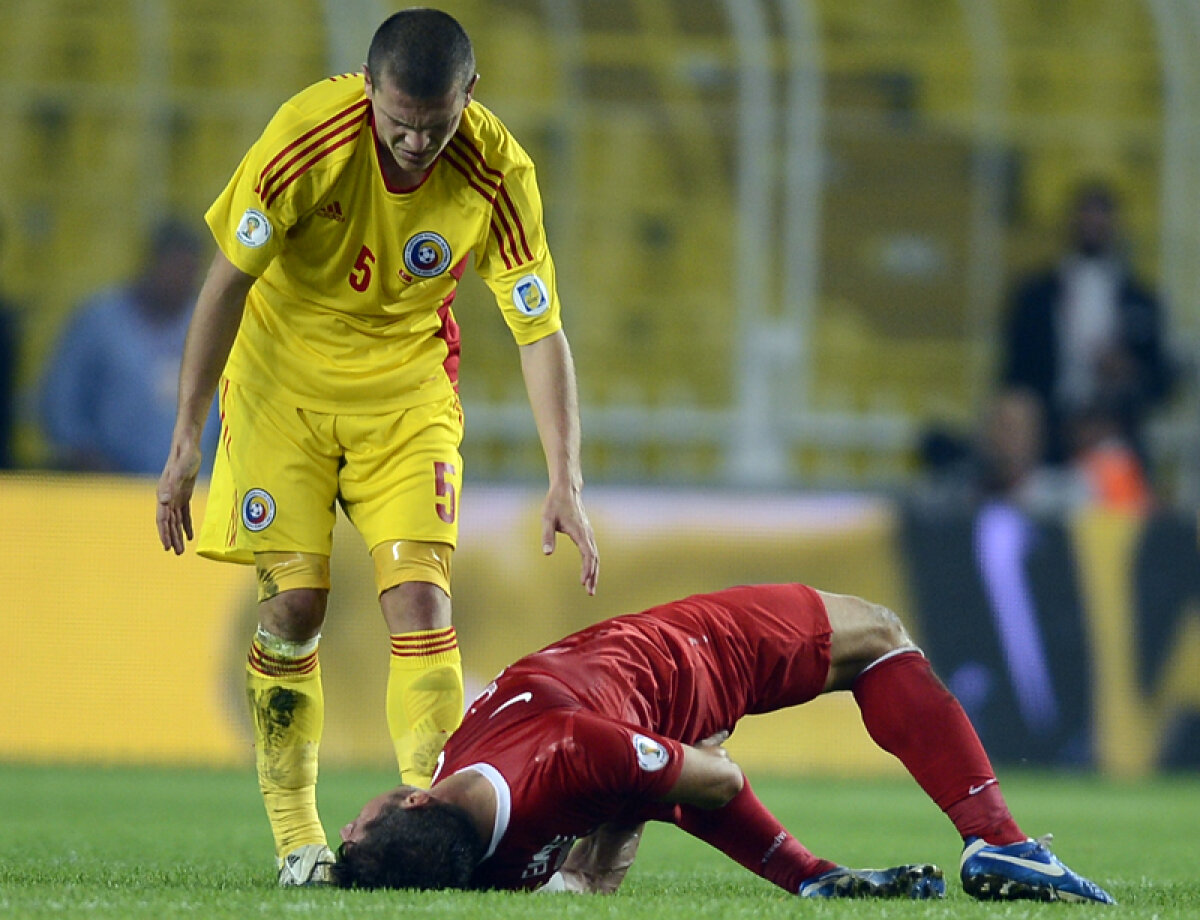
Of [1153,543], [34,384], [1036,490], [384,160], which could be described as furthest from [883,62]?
[384,160]

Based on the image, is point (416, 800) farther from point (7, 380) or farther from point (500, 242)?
point (7, 380)

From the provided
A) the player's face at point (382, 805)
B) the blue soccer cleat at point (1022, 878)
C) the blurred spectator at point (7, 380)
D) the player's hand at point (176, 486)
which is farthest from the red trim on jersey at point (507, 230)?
the blurred spectator at point (7, 380)

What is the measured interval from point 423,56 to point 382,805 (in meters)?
1.47

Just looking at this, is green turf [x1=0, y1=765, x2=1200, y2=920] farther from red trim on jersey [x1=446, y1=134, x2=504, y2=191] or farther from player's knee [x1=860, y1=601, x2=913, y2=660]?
red trim on jersey [x1=446, y1=134, x2=504, y2=191]

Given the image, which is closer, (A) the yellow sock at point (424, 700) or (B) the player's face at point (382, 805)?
(B) the player's face at point (382, 805)

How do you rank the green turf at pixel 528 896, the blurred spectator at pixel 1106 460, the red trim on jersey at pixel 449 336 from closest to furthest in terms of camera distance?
the green turf at pixel 528 896 → the red trim on jersey at pixel 449 336 → the blurred spectator at pixel 1106 460

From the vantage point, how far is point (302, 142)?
4.35 m

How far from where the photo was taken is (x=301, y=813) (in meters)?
4.55

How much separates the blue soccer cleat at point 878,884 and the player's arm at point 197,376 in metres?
1.52

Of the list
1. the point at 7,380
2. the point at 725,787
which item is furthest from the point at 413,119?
the point at 7,380

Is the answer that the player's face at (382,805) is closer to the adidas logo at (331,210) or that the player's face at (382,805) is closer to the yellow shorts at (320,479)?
the yellow shorts at (320,479)

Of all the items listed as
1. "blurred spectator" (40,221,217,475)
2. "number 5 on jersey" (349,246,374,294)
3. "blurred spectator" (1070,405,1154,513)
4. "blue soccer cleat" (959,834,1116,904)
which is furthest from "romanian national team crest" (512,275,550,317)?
"blurred spectator" (1070,405,1154,513)

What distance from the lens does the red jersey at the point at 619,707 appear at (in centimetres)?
378

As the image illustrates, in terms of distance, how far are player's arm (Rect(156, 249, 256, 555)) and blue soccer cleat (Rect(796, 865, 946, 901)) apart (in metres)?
1.52
